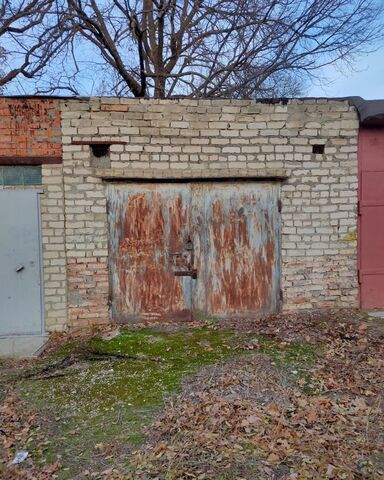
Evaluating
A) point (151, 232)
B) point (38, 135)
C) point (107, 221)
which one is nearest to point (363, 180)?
point (151, 232)

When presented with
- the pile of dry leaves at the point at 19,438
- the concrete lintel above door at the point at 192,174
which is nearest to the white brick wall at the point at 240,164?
the concrete lintel above door at the point at 192,174

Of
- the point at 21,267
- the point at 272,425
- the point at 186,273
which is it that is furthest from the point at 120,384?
the point at 21,267

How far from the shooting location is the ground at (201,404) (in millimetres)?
2801

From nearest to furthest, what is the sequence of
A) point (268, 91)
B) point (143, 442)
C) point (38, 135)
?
point (143, 442), point (38, 135), point (268, 91)

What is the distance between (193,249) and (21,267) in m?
2.28

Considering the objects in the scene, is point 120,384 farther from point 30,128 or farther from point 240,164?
point 30,128

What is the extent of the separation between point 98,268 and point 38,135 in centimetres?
189

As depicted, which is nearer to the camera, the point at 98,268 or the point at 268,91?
the point at 98,268

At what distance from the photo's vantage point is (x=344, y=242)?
19.2 feet

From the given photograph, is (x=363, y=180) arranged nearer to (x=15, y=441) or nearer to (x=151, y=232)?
(x=151, y=232)

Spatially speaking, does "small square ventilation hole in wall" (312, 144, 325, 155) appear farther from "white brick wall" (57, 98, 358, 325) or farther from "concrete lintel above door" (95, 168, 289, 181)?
"concrete lintel above door" (95, 168, 289, 181)

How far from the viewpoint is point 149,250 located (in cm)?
564

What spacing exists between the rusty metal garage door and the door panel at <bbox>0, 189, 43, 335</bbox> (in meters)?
0.98

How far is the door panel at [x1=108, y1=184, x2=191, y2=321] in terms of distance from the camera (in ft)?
18.3
